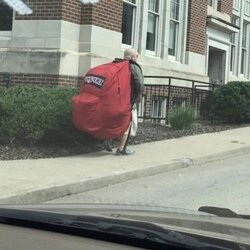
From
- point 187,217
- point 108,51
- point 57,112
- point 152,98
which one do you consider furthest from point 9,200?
point 152,98

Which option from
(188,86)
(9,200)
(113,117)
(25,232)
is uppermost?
(188,86)

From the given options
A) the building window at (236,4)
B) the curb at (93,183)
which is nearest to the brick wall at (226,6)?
the building window at (236,4)

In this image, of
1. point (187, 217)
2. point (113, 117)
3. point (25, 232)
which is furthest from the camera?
point (113, 117)

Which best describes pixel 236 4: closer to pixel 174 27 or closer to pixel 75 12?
pixel 174 27

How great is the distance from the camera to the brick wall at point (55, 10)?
12.9 meters

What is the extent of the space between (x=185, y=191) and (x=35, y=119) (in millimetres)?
3119

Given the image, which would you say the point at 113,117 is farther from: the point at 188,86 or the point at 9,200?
the point at 188,86

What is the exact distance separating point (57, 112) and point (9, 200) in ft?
11.6

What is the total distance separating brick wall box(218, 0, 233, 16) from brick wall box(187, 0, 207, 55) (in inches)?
76.2

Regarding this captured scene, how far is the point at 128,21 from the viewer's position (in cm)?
1559

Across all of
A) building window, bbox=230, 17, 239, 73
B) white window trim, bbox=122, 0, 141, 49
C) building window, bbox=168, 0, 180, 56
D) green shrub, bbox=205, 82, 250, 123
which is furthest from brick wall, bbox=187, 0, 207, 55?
building window, bbox=230, 17, 239, 73

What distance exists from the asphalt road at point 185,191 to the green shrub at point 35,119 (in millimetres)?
1965

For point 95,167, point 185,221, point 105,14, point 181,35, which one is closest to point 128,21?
point 105,14

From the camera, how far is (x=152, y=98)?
15.9m
